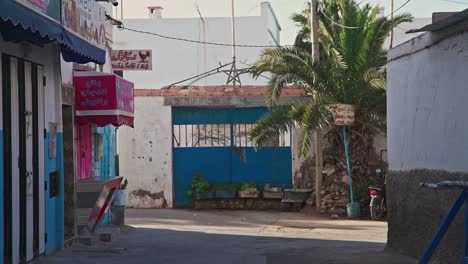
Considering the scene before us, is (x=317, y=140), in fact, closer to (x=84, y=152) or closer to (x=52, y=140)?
(x=84, y=152)

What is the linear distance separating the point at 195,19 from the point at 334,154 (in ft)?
75.0

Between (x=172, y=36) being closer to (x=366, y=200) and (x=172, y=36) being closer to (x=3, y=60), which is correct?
(x=366, y=200)

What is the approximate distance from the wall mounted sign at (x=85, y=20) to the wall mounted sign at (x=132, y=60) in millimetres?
5123

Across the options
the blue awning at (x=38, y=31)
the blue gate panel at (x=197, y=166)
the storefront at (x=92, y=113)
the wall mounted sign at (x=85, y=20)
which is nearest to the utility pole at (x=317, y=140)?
the blue gate panel at (x=197, y=166)

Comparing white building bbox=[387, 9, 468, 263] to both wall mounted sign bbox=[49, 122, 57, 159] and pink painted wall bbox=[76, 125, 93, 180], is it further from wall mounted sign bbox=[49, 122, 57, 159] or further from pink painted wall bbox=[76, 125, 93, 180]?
pink painted wall bbox=[76, 125, 93, 180]

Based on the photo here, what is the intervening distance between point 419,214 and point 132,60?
9.05 m

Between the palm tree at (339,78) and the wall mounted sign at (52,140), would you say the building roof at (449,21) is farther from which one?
the palm tree at (339,78)

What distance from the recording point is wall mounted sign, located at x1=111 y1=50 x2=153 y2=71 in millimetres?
17016

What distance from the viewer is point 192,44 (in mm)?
42281

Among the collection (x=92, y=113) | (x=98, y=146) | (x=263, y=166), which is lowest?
(x=263, y=166)

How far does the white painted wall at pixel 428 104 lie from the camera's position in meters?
8.61

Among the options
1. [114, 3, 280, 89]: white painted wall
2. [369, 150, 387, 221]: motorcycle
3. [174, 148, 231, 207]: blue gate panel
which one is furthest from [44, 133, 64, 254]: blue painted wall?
[114, 3, 280, 89]: white painted wall

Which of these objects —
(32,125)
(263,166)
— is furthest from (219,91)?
(32,125)

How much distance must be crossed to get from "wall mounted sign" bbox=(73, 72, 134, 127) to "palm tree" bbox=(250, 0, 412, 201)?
713 centimetres
